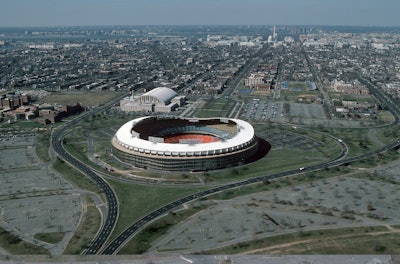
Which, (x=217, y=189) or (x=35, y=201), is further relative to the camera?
(x=217, y=189)

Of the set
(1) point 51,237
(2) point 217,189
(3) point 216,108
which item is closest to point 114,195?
(1) point 51,237

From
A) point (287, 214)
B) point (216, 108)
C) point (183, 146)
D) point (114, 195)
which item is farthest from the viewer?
point (216, 108)

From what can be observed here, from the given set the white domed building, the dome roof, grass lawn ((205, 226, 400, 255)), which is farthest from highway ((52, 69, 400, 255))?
the dome roof

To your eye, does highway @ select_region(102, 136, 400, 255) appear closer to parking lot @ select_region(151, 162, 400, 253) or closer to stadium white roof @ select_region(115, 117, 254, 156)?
parking lot @ select_region(151, 162, 400, 253)

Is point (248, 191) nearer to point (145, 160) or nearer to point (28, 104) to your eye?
point (145, 160)

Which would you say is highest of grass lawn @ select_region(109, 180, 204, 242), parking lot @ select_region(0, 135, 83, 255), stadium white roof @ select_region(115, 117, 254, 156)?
stadium white roof @ select_region(115, 117, 254, 156)

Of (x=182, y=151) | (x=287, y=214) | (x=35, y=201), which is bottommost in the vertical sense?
(x=35, y=201)

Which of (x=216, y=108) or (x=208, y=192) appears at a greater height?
(x=216, y=108)

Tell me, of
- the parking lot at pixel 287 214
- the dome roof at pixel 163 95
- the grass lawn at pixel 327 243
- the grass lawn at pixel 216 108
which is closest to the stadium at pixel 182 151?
the parking lot at pixel 287 214

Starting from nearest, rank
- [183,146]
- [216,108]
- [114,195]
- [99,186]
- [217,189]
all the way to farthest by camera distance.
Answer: [114,195] < [217,189] < [99,186] < [183,146] < [216,108]

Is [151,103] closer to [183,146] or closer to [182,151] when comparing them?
[183,146]

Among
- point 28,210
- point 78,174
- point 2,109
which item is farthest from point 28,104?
point 28,210
